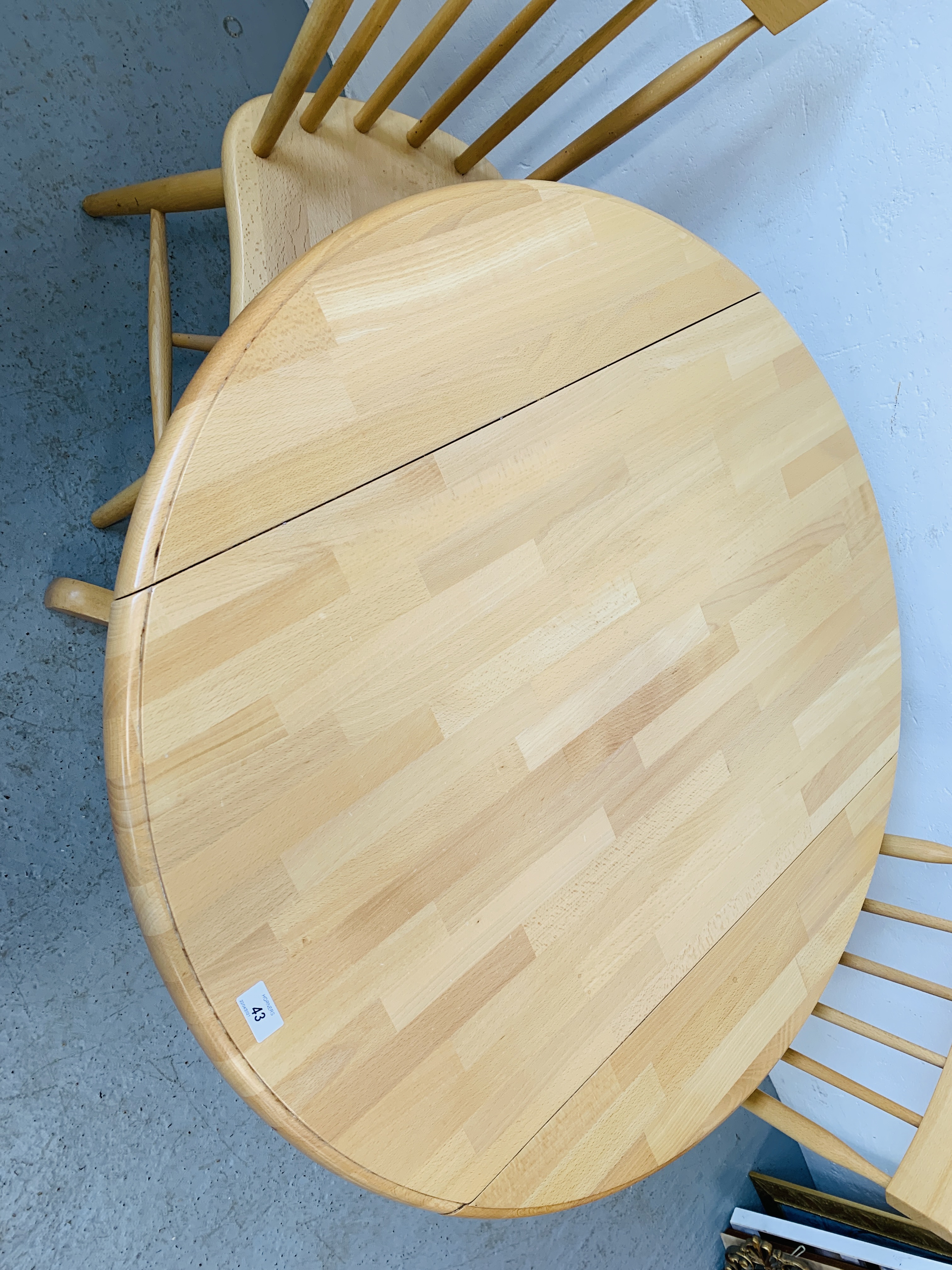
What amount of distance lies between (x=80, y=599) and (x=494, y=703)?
699 millimetres

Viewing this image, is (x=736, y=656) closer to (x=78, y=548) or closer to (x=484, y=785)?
(x=484, y=785)

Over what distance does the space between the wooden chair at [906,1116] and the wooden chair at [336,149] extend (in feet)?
3.22

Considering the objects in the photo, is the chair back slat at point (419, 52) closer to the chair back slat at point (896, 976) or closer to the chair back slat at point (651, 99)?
the chair back slat at point (651, 99)

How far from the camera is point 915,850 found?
1.08m

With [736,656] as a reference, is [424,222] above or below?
above

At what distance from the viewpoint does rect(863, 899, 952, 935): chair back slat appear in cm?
102

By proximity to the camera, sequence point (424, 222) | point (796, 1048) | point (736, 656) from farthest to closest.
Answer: point (796, 1048), point (736, 656), point (424, 222)

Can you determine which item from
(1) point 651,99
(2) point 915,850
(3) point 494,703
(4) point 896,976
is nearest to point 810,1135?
(4) point 896,976

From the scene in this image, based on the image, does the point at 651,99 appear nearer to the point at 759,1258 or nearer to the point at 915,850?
the point at 915,850

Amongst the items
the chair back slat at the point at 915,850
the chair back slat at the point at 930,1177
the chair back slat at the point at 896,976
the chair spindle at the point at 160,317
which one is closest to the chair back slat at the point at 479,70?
the chair spindle at the point at 160,317

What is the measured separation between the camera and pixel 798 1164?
183cm

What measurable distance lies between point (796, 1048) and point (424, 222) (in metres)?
1.58

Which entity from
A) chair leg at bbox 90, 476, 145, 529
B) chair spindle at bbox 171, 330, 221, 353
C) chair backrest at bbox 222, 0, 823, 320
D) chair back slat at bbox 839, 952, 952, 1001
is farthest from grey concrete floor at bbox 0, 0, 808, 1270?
chair back slat at bbox 839, 952, 952, 1001

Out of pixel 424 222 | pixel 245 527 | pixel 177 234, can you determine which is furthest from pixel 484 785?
pixel 177 234
